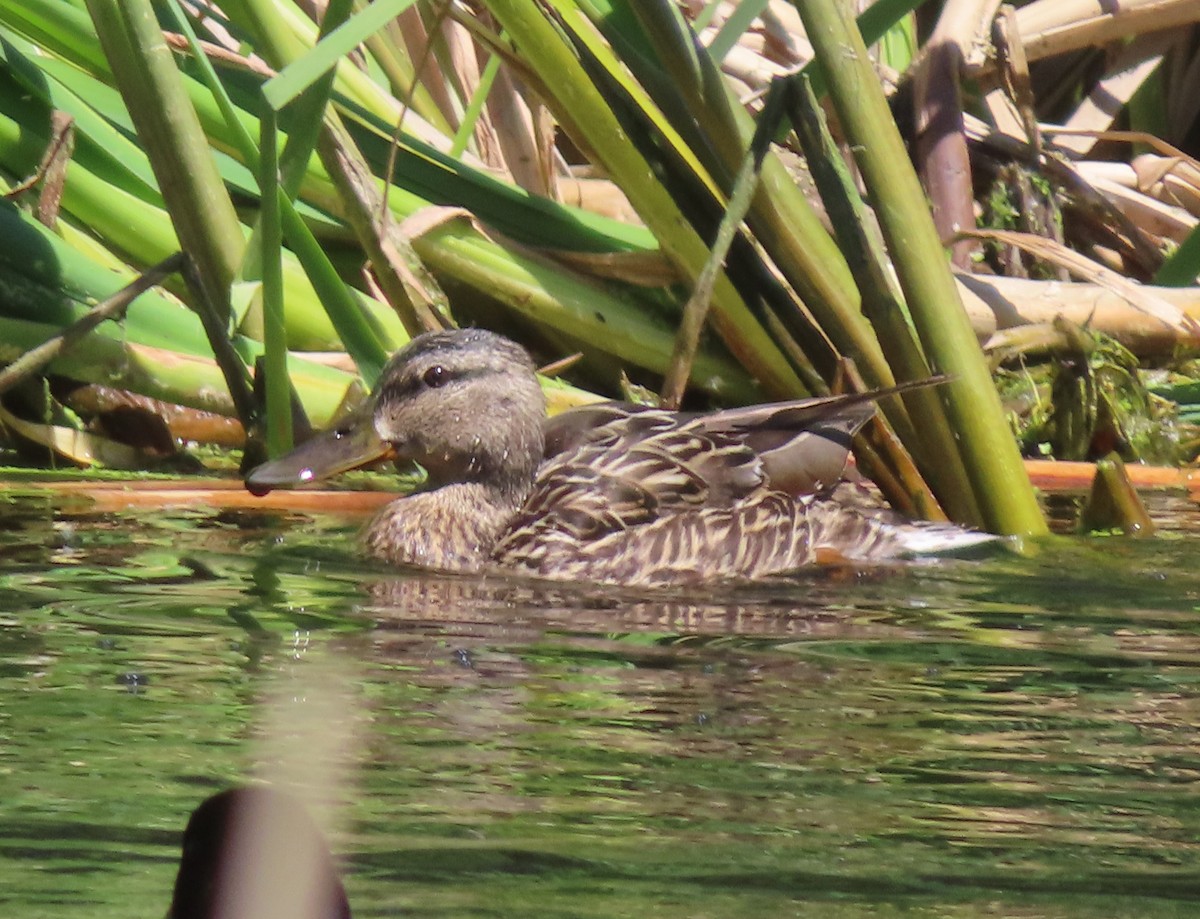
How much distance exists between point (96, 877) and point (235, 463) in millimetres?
3911

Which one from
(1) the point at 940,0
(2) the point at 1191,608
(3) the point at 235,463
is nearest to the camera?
(2) the point at 1191,608

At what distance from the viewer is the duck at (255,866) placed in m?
1.22

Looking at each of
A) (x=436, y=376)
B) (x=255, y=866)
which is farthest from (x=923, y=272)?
(x=255, y=866)

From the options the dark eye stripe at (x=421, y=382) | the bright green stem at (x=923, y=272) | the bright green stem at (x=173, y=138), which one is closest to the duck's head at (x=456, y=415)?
the dark eye stripe at (x=421, y=382)

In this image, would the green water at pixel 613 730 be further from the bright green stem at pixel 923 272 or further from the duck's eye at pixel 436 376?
the duck's eye at pixel 436 376

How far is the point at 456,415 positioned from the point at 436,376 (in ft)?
0.62

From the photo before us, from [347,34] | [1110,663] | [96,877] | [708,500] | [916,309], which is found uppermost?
[347,34]

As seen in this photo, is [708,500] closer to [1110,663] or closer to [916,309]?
[916,309]

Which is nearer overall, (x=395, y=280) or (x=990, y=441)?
(x=990, y=441)

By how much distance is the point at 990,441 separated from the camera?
4.98 metres

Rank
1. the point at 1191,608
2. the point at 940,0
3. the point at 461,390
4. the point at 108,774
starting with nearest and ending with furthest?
1. the point at 108,774
2. the point at 1191,608
3. the point at 461,390
4. the point at 940,0

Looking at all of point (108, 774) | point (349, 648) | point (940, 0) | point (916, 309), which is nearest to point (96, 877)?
point (108, 774)

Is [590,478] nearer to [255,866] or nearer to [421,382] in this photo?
[421,382]

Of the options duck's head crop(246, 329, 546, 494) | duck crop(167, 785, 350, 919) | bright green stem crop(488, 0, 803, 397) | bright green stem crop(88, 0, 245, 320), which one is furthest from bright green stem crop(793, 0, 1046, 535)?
duck crop(167, 785, 350, 919)
